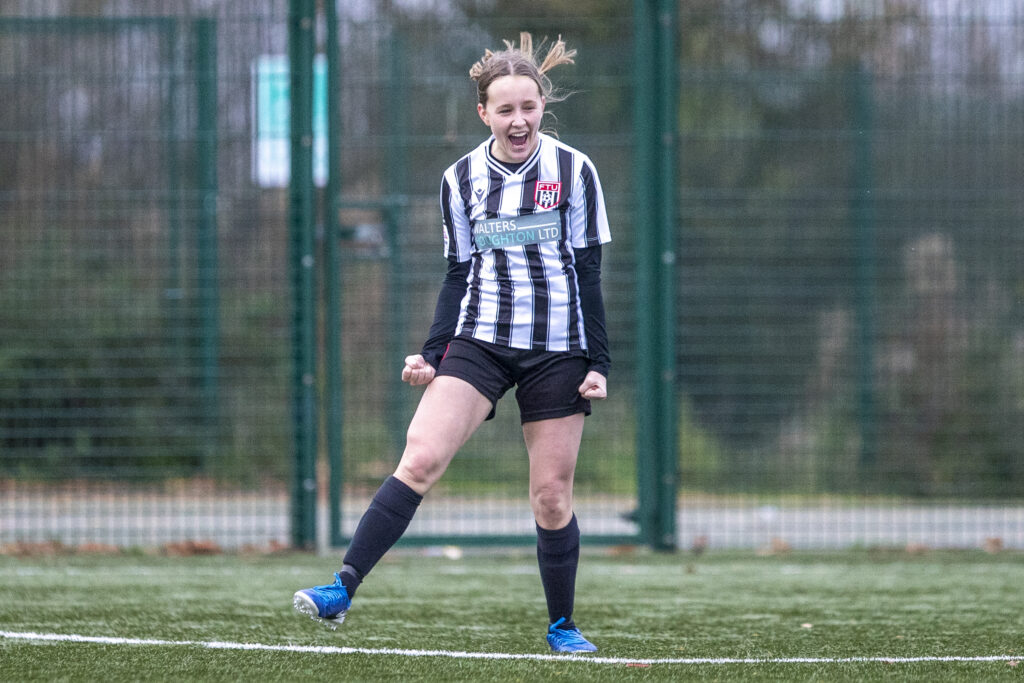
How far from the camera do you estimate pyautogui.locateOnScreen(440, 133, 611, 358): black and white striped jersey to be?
13.6 feet

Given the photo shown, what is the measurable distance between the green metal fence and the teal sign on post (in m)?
0.02

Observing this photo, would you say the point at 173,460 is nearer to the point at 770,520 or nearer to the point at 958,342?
the point at 770,520

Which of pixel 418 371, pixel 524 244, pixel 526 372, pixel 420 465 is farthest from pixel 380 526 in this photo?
pixel 524 244

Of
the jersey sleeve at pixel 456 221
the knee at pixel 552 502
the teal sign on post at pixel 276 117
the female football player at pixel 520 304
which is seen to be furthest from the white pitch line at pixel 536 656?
the teal sign on post at pixel 276 117

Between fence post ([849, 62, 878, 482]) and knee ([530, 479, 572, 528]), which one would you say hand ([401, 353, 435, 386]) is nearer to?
knee ([530, 479, 572, 528])

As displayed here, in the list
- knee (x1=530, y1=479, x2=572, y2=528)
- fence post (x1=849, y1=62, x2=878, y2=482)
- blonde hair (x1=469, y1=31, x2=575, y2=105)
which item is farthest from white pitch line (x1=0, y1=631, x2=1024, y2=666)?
fence post (x1=849, y1=62, x2=878, y2=482)

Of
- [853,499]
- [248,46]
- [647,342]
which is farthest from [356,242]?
[853,499]

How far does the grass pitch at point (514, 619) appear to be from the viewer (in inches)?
158

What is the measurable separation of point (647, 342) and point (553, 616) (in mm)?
3227

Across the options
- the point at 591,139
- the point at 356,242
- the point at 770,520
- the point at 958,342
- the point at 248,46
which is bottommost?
the point at 770,520

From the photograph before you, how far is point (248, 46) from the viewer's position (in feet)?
23.8

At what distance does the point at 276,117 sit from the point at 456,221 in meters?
3.29

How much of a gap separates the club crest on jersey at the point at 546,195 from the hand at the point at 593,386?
1.71ft

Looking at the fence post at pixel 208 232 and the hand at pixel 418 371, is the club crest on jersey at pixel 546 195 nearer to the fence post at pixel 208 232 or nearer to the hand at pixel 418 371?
the hand at pixel 418 371
